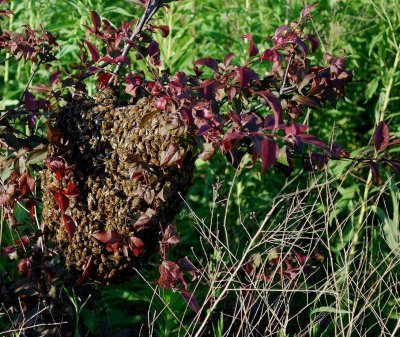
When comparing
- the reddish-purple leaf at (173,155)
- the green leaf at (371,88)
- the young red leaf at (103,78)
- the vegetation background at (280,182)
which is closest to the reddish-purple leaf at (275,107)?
the reddish-purple leaf at (173,155)

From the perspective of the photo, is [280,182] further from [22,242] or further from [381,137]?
[22,242]

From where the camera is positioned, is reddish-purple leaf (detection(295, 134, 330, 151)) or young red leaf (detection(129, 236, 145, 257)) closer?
reddish-purple leaf (detection(295, 134, 330, 151))

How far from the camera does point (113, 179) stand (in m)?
3.15

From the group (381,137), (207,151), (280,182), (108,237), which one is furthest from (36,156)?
(280,182)

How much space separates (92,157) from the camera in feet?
10.4

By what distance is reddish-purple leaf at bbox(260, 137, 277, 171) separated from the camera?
251 centimetres

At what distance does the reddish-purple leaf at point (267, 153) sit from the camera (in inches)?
98.7

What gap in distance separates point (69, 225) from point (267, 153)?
99 cm

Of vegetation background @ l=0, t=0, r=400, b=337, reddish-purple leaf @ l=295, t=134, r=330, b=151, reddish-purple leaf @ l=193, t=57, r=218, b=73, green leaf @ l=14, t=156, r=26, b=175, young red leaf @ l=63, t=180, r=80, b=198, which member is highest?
reddish-purple leaf @ l=193, t=57, r=218, b=73

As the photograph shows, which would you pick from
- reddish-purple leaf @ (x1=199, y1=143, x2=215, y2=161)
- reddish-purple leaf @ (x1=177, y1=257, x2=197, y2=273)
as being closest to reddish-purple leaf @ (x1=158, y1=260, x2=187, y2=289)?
reddish-purple leaf @ (x1=177, y1=257, x2=197, y2=273)

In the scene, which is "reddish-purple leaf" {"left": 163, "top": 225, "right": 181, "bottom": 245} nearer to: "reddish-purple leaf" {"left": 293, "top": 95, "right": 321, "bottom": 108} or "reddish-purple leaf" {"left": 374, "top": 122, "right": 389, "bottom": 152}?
"reddish-purple leaf" {"left": 293, "top": 95, "right": 321, "bottom": 108}

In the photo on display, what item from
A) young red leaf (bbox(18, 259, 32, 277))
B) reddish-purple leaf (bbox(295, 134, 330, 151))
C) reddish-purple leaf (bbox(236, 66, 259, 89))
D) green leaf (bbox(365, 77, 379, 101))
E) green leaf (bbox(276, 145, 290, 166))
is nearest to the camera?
reddish-purple leaf (bbox(295, 134, 330, 151))

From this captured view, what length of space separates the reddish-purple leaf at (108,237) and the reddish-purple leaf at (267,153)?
33.2 inches

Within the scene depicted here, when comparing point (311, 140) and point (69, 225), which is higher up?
point (311, 140)
